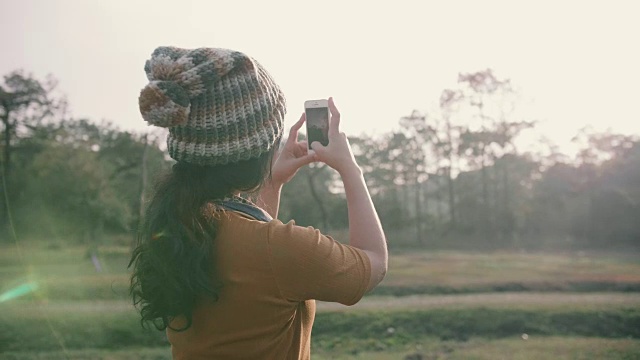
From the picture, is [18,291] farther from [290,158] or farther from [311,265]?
[311,265]

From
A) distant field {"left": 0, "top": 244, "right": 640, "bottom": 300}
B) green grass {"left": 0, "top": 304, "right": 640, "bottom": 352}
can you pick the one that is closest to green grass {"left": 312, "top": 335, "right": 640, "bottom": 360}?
green grass {"left": 0, "top": 304, "right": 640, "bottom": 352}

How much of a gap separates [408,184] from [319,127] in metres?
19.2

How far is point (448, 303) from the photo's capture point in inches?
330

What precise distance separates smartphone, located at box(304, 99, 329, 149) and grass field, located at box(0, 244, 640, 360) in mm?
2707

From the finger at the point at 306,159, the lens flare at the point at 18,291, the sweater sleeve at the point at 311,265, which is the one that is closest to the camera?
the sweater sleeve at the point at 311,265

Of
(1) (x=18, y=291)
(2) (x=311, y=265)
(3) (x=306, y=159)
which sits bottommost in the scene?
(1) (x=18, y=291)

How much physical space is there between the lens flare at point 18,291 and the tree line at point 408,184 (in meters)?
0.87

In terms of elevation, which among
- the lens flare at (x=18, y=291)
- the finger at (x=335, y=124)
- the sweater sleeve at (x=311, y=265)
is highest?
the finger at (x=335, y=124)

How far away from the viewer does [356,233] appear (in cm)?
110

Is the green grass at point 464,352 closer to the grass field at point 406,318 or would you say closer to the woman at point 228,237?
the grass field at point 406,318

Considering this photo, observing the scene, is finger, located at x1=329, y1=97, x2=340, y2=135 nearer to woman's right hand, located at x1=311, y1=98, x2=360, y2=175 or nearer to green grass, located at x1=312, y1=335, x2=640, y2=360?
woman's right hand, located at x1=311, y1=98, x2=360, y2=175

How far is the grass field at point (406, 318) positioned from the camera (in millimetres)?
6020

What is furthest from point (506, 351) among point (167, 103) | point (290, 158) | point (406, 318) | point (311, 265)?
point (167, 103)

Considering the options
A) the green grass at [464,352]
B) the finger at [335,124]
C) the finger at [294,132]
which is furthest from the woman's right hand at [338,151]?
the green grass at [464,352]
